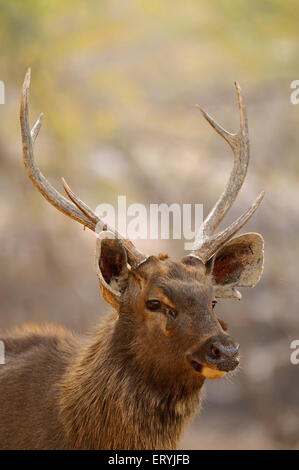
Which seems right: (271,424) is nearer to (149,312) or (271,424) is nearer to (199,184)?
(199,184)

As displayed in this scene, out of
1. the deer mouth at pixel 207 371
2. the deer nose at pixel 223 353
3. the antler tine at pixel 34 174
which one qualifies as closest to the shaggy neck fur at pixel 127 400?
the deer mouth at pixel 207 371

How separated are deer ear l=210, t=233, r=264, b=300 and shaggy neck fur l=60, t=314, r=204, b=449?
2.71ft

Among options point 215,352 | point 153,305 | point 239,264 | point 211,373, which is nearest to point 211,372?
point 211,373

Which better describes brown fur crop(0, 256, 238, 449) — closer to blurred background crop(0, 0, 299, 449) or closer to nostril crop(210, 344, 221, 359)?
nostril crop(210, 344, 221, 359)

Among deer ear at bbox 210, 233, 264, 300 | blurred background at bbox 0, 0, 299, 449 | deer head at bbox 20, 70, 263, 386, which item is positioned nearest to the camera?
deer head at bbox 20, 70, 263, 386

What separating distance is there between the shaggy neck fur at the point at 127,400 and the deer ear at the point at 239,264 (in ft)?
2.71

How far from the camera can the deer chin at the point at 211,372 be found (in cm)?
473

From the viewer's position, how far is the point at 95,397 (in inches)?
209

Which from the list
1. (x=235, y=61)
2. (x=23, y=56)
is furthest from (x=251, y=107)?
(x=23, y=56)

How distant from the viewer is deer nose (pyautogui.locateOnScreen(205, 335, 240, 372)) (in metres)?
4.69

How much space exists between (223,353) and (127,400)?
838 millimetres

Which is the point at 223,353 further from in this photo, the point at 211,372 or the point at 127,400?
the point at 127,400

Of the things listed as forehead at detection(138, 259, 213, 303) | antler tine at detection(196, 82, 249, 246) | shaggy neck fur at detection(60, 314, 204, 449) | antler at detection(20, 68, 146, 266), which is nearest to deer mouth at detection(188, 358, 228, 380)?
shaggy neck fur at detection(60, 314, 204, 449)

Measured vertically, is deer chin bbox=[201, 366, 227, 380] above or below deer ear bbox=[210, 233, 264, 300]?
below
